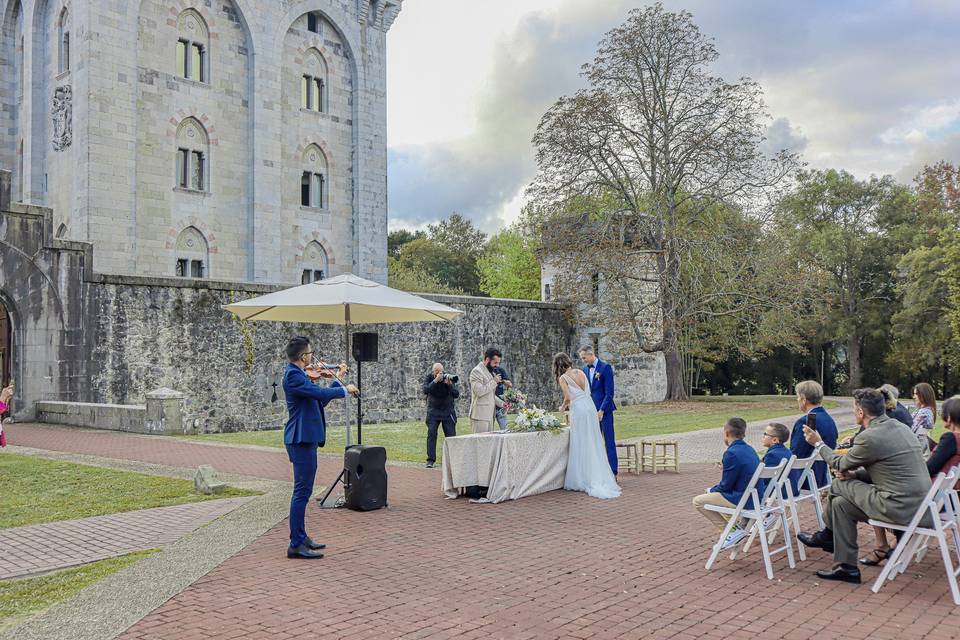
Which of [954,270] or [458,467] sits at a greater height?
[954,270]

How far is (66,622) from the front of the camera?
539cm

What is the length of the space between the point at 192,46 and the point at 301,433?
1108 inches

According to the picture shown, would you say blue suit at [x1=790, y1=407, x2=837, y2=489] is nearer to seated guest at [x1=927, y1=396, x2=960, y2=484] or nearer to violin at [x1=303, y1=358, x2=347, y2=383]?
seated guest at [x1=927, y1=396, x2=960, y2=484]

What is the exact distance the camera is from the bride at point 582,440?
10883mm

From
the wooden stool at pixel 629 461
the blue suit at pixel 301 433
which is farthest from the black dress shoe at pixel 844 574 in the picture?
the wooden stool at pixel 629 461

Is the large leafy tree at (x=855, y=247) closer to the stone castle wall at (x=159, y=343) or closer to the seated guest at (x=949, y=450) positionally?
the stone castle wall at (x=159, y=343)

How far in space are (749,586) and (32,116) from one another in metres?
32.6

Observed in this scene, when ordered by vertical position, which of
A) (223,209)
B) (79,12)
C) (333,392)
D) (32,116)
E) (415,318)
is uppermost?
(79,12)

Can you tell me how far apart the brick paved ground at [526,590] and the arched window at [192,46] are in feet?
86.9

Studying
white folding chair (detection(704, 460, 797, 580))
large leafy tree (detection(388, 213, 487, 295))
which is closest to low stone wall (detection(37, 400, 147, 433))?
white folding chair (detection(704, 460, 797, 580))

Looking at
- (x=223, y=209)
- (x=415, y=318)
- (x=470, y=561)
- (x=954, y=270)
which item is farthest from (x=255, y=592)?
(x=954, y=270)

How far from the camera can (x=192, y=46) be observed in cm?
3102

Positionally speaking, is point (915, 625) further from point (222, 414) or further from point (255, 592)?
point (222, 414)

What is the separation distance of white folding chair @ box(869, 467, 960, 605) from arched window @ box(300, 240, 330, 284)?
30.2m
